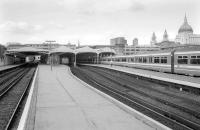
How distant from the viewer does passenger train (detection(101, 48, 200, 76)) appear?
933 inches

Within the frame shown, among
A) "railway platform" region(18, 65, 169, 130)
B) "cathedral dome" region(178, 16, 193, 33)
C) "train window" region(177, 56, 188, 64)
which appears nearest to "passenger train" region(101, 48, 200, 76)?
"train window" region(177, 56, 188, 64)

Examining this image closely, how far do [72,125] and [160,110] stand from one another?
5.62 metres

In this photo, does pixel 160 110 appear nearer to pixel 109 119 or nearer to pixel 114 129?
pixel 109 119

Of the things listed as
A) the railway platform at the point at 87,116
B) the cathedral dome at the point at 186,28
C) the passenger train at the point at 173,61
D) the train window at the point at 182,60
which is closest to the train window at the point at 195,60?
Answer: the passenger train at the point at 173,61

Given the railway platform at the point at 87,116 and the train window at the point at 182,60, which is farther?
the train window at the point at 182,60

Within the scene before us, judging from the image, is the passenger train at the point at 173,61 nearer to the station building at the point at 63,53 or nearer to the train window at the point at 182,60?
the train window at the point at 182,60

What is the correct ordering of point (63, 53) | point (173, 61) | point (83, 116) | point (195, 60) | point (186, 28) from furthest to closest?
point (186, 28)
point (63, 53)
point (173, 61)
point (195, 60)
point (83, 116)

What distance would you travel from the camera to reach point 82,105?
511 inches

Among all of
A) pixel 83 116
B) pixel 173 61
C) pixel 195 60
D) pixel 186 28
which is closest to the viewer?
pixel 83 116

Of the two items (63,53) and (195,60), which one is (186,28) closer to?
(63,53)

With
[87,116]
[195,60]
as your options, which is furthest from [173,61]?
[87,116]

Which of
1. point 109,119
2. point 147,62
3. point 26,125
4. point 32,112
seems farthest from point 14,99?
point 147,62

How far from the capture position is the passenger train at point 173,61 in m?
23.7

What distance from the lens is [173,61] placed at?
27734 millimetres
